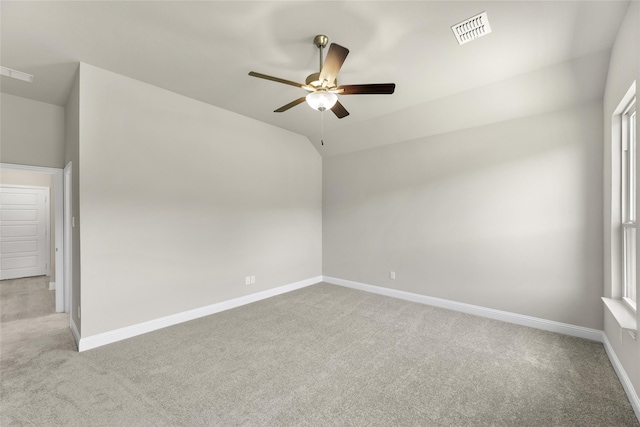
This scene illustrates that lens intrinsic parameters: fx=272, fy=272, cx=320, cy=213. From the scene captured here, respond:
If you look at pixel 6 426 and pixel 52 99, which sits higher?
pixel 52 99

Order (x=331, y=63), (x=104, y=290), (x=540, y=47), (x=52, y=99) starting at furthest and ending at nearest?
(x=52, y=99)
(x=104, y=290)
(x=540, y=47)
(x=331, y=63)

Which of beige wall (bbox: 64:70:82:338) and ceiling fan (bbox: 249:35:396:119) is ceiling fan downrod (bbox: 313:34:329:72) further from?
beige wall (bbox: 64:70:82:338)

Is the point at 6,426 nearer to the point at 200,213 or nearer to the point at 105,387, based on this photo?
the point at 105,387

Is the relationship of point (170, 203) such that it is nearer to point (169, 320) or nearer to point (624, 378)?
point (169, 320)

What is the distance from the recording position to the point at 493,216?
3578 millimetres

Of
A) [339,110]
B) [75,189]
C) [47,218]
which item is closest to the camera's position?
[339,110]

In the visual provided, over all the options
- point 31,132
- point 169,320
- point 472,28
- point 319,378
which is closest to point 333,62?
point 472,28

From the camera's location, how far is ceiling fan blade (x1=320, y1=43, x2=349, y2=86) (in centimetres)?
191

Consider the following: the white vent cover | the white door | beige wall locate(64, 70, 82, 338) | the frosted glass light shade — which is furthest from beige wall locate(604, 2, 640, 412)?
the white door

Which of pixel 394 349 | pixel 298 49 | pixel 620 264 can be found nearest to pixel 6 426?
pixel 394 349

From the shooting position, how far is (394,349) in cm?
276

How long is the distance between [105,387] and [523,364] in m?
3.56

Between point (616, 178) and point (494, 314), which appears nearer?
point (616, 178)

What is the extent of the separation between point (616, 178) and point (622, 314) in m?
1.24
